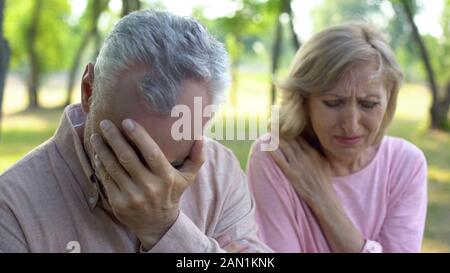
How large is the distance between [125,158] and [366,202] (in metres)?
1.31

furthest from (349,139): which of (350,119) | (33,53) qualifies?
(33,53)

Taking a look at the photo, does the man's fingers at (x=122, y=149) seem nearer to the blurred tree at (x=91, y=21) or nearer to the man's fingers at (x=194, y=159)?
the man's fingers at (x=194, y=159)

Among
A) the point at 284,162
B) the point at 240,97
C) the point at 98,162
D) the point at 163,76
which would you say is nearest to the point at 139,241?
the point at 98,162

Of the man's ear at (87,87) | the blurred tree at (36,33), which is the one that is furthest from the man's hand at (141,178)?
the blurred tree at (36,33)

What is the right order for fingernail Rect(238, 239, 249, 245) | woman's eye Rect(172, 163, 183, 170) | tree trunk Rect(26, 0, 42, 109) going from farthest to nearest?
tree trunk Rect(26, 0, 42, 109) → fingernail Rect(238, 239, 249, 245) → woman's eye Rect(172, 163, 183, 170)

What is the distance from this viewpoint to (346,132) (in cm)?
231

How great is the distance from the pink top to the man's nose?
0.25 meters

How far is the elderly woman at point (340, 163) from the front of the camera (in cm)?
229

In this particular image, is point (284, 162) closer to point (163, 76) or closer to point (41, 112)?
point (163, 76)

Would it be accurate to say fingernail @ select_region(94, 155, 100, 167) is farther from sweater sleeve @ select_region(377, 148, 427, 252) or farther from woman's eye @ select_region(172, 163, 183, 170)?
sweater sleeve @ select_region(377, 148, 427, 252)

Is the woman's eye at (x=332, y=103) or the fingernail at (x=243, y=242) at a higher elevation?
the woman's eye at (x=332, y=103)

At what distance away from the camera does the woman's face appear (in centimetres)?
227

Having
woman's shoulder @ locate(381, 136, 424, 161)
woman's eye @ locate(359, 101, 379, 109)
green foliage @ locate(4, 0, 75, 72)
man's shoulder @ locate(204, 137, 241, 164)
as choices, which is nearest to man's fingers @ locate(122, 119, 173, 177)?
man's shoulder @ locate(204, 137, 241, 164)

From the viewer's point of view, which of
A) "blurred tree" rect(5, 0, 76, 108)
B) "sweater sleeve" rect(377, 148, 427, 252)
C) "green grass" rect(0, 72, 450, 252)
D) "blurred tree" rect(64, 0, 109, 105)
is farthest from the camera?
"blurred tree" rect(5, 0, 76, 108)
